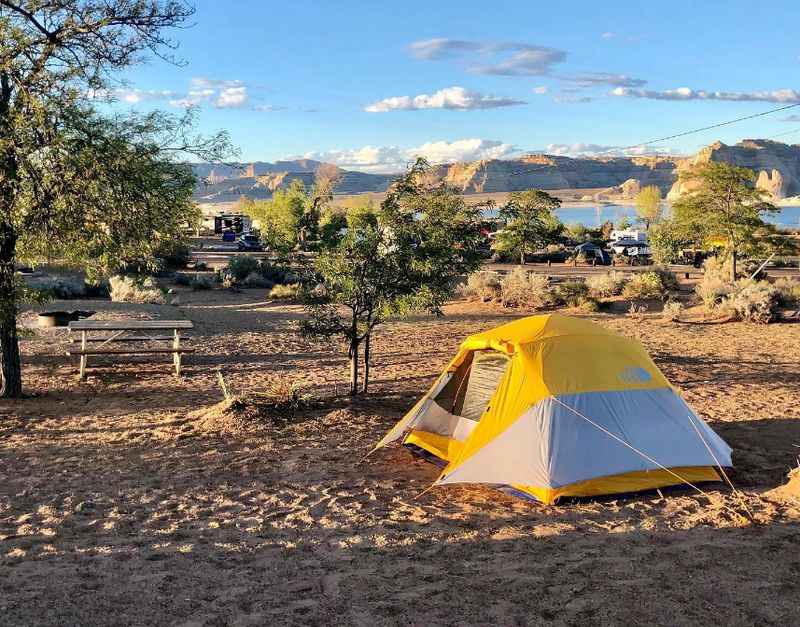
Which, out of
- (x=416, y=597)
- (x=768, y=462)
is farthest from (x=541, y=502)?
(x=768, y=462)

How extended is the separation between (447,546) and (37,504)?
150 inches

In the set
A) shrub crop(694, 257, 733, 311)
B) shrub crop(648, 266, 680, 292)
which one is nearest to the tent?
shrub crop(694, 257, 733, 311)

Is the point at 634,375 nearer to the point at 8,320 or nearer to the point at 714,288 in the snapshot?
the point at 8,320

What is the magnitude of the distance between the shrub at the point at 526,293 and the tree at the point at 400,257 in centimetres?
1306

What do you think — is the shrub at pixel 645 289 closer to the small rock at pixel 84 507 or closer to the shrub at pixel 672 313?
the shrub at pixel 672 313

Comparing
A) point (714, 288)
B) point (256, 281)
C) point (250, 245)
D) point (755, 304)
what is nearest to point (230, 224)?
point (250, 245)

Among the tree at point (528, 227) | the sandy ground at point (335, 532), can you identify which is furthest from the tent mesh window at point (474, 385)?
the tree at point (528, 227)

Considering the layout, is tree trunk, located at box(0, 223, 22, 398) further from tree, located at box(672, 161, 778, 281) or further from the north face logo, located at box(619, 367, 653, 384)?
tree, located at box(672, 161, 778, 281)

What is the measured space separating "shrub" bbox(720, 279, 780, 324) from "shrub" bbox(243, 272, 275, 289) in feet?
61.6

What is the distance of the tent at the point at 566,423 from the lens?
22.8 ft

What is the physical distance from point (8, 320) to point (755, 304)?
57.1 ft

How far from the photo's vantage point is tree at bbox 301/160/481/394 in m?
10.1

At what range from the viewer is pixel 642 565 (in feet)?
17.4

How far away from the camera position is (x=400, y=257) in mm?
10062
